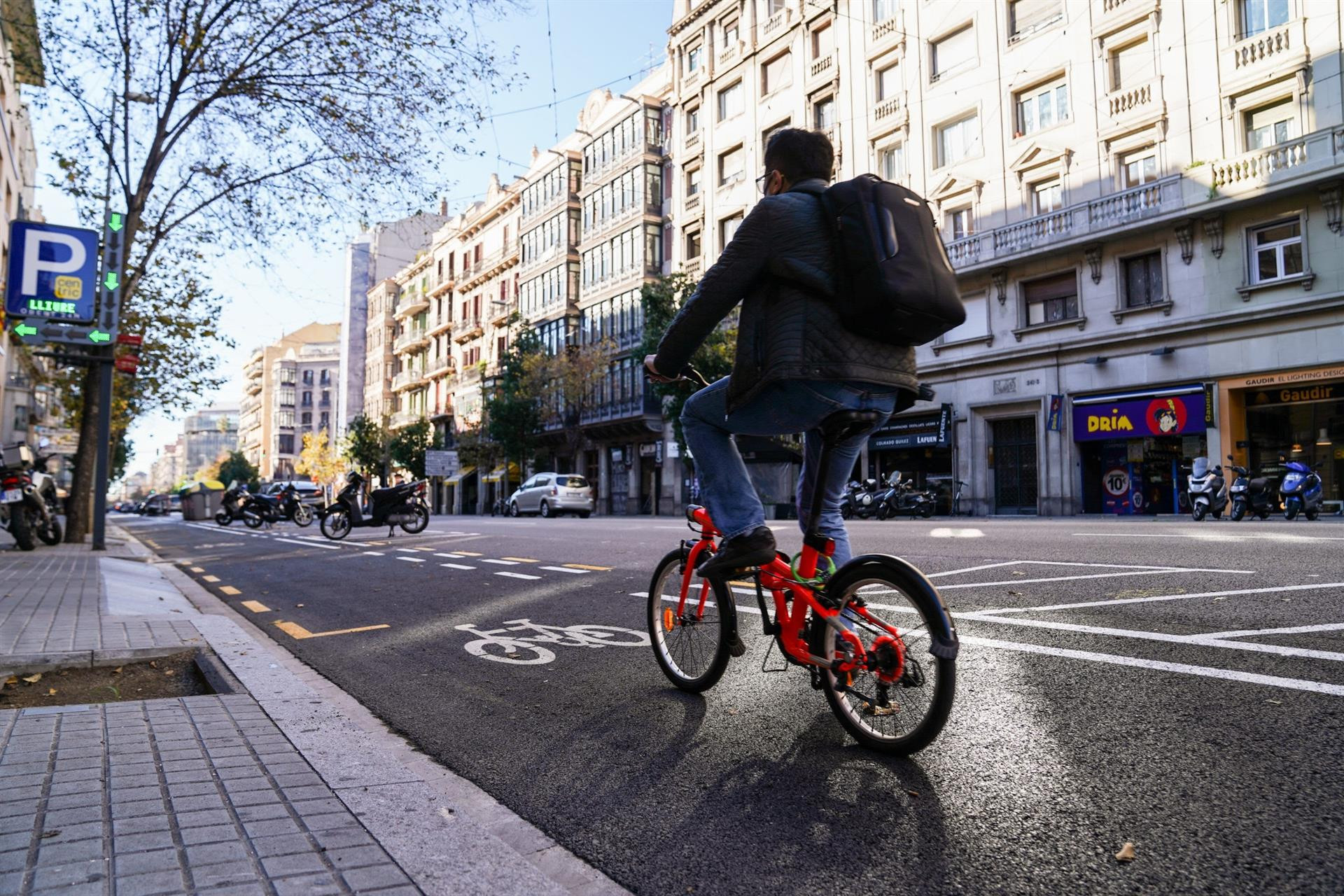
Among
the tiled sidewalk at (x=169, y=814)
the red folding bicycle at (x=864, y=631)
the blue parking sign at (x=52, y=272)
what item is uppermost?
the blue parking sign at (x=52, y=272)

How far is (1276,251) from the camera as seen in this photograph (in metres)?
21.5

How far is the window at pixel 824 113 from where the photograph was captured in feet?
111

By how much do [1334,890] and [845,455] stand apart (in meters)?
1.75

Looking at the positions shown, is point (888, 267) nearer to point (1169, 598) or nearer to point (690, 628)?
point (690, 628)

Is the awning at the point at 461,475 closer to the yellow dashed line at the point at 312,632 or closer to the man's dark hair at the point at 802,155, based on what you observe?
the yellow dashed line at the point at 312,632

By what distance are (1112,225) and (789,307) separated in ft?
79.5

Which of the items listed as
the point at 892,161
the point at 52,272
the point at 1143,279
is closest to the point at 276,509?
the point at 52,272

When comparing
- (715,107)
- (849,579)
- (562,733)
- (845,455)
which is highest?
(715,107)

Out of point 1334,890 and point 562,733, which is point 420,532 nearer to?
point 562,733

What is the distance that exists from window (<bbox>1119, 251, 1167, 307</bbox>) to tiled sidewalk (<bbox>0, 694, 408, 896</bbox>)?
25.0 m

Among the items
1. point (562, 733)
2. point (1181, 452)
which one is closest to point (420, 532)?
point (562, 733)

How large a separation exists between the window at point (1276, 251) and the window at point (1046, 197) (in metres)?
5.36

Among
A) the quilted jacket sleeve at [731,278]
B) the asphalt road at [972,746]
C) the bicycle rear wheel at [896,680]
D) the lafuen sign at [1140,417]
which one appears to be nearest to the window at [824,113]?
the lafuen sign at [1140,417]

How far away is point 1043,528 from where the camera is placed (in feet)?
45.1
